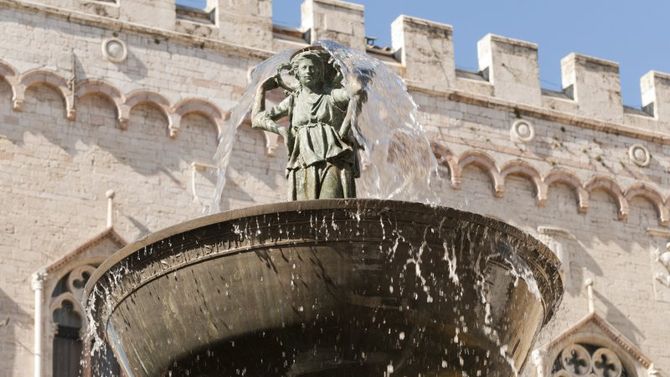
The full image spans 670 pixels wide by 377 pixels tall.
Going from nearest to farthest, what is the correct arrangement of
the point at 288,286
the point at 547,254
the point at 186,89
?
the point at 288,286 → the point at 547,254 → the point at 186,89

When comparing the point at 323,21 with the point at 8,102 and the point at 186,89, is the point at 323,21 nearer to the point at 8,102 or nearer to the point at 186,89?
the point at 186,89

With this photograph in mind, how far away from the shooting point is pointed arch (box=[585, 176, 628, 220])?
23.8 metres

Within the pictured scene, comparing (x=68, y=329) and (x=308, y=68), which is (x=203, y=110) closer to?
(x=68, y=329)

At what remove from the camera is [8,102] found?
20078 mm

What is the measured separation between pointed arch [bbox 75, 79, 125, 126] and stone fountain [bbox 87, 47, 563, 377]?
946 centimetres

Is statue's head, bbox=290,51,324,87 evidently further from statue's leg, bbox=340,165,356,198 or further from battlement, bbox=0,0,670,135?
battlement, bbox=0,0,670,135

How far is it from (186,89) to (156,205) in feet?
5.38

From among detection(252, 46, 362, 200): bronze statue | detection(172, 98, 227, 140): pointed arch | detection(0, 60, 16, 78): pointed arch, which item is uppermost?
detection(0, 60, 16, 78): pointed arch

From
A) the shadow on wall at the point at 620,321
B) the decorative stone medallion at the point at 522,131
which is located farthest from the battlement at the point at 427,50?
the shadow on wall at the point at 620,321

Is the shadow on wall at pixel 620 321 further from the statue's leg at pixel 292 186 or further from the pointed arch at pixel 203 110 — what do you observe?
the statue's leg at pixel 292 186

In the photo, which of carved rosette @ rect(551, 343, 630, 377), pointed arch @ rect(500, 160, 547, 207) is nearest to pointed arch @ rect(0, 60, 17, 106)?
pointed arch @ rect(500, 160, 547, 207)

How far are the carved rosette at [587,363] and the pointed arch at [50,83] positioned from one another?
7.03m

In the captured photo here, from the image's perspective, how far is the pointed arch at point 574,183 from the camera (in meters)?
23.5

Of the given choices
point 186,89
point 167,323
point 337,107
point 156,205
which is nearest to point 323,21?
point 186,89
